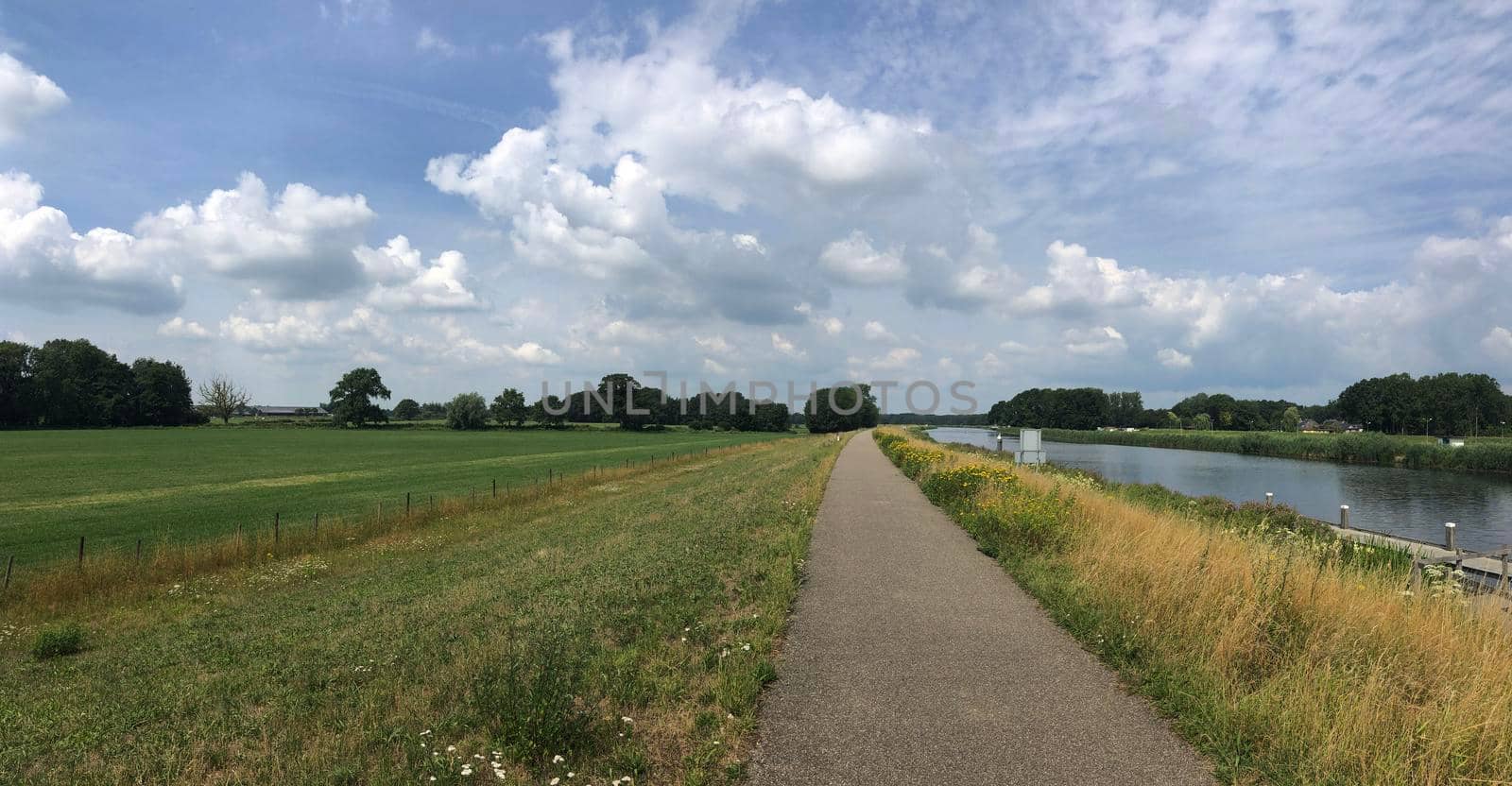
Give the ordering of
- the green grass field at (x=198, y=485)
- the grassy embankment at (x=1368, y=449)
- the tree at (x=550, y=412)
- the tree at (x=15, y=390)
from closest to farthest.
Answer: the green grass field at (x=198, y=485) → the grassy embankment at (x=1368, y=449) → the tree at (x=15, y=390) → the tree at (x=550, y=412)

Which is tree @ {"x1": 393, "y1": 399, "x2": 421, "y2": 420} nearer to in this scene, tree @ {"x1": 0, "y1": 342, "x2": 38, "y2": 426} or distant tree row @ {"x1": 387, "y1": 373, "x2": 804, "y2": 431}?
distant tree row @ {"x1": 387, "y1": 373, "x2": 804, "y2": 431}

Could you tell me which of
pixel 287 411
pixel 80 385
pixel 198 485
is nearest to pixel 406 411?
pixel 287 411

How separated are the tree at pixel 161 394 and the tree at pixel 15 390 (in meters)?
12.1

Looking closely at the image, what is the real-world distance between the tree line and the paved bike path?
142 metres

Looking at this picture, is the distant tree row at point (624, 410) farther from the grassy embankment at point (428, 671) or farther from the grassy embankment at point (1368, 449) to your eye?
the grassy embankment at point (428, 671)

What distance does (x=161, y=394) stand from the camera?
104188 mm

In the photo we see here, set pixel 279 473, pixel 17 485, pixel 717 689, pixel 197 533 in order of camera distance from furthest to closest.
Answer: pixel 279 473 → pixel 17 485 → pixel 197 533 → pixel 717 689

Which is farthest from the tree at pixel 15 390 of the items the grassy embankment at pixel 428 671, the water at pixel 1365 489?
the water at pixel 1365 489

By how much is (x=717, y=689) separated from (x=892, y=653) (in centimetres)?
179

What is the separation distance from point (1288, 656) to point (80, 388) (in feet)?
430

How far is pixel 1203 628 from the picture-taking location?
587 centimetres

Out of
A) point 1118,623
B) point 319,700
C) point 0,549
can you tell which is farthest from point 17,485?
point 1118,623

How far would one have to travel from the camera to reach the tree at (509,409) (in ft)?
428

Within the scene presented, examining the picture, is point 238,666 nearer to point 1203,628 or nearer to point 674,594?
point 674,594
